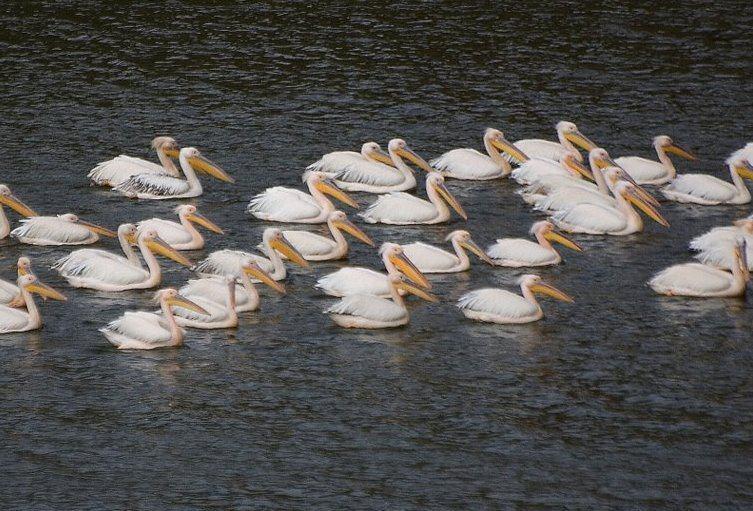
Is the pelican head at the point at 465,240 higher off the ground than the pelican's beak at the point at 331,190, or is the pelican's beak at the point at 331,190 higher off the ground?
the pelican head at the point at 465,240

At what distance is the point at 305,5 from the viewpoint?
23969mm

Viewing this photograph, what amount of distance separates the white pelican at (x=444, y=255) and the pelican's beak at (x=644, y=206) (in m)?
2.06

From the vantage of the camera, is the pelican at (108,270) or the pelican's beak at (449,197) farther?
the pelican's beak at (449,197)

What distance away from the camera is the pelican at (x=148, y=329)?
12.4 m

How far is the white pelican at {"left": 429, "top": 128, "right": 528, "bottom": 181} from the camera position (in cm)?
1725

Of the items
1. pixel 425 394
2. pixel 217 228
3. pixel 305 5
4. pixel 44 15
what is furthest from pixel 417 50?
pixel 425 394

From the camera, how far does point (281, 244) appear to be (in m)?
14.2

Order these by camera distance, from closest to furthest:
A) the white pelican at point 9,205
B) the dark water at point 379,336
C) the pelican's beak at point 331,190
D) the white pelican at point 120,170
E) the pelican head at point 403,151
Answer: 1. the dark water at point 379,336
2. the white pelican at point 9,205
3. the pelican's beak at point 331,190
4. the white pelican at point 120,170
5. the pelican head at point 403,151

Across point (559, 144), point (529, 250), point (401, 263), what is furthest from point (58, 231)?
point (559, 144)

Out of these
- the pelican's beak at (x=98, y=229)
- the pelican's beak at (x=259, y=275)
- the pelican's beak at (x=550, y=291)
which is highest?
the pelican's beak at (x=550, y=291)

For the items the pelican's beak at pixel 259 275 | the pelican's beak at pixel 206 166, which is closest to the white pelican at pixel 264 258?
the pelican's beak at pixel 259 275

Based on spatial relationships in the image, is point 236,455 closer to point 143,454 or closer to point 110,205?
point 143,454

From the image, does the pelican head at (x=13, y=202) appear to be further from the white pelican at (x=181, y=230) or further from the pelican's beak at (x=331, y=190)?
the pelican's beak at (x=331, y=190)

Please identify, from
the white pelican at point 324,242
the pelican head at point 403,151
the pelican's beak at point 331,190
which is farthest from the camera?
the pelican head at point 403,151
